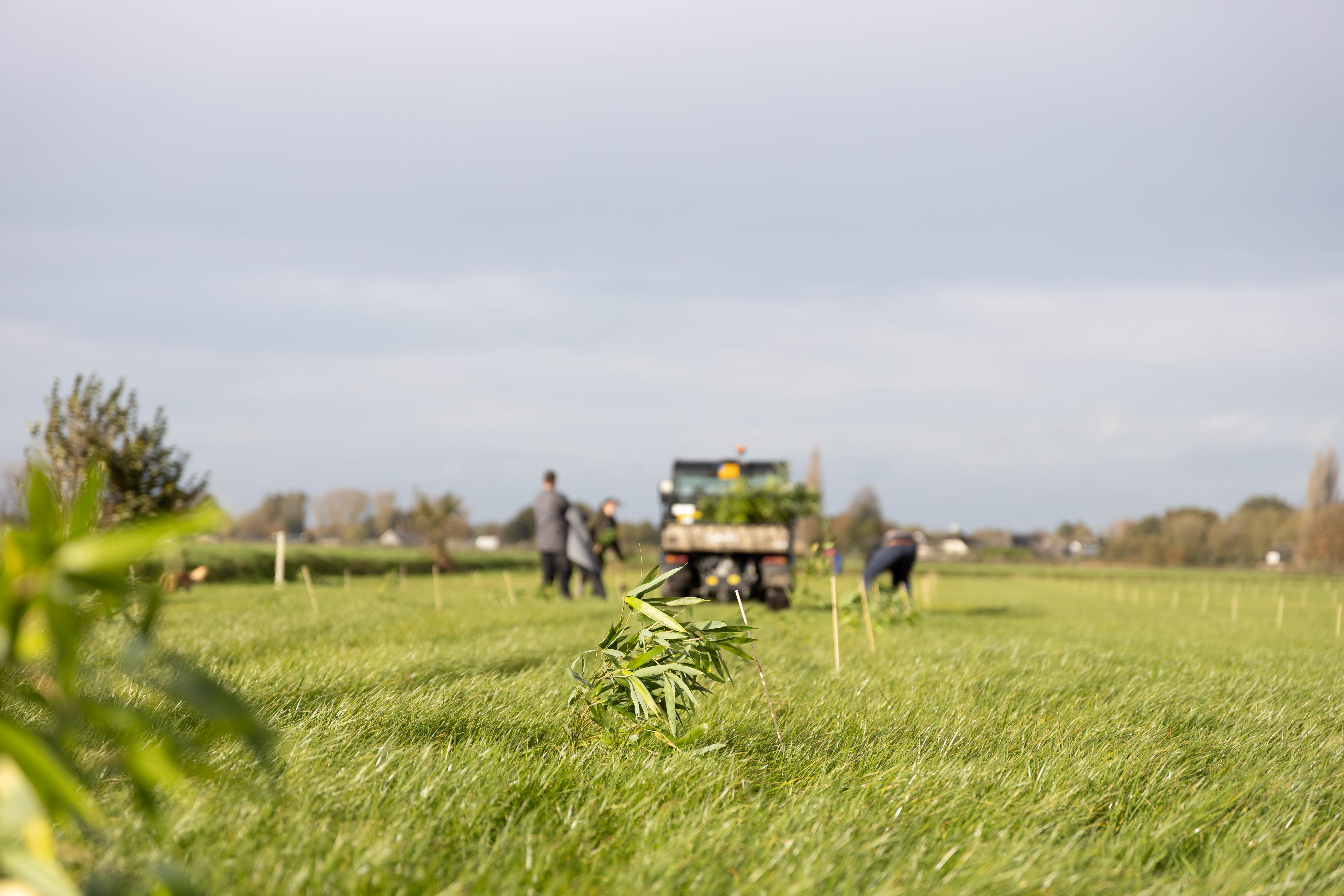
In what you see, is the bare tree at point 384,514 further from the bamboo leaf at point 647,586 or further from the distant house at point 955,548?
the bamboo leaf at point 647,586

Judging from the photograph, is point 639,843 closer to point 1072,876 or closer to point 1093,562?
point 1072,876

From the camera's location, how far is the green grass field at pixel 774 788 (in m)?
2.41

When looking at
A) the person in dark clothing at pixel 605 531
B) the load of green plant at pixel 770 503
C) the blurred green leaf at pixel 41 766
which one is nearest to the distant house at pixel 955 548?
the person in dark clothing at pixel 605 531

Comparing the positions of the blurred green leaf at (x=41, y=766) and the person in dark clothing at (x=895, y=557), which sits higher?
the blurred green leaf at (x=41, y=766)

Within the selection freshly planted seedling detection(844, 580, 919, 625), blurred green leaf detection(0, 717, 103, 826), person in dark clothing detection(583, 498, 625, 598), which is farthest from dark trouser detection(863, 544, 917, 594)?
blurred green leaf detection(0, 717, 103, 826)

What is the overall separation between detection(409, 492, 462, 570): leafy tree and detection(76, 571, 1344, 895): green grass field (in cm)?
3008

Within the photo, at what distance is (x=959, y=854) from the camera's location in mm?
2826

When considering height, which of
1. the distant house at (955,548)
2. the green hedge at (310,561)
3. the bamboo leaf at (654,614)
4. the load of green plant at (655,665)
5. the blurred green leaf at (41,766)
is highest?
the blurred green leaf at (41,766)

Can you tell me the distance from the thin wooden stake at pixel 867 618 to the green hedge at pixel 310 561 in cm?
1194

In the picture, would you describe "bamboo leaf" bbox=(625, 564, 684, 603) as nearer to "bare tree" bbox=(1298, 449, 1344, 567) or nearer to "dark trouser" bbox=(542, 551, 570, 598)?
"dark trouser" bbox=(542, 551, 570, 598)

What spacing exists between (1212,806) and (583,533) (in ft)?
37.3

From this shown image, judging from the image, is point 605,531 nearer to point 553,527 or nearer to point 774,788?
point 553,527

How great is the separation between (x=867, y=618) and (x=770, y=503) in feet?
16.7

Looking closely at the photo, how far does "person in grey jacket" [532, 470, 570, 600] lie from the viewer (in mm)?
14359
